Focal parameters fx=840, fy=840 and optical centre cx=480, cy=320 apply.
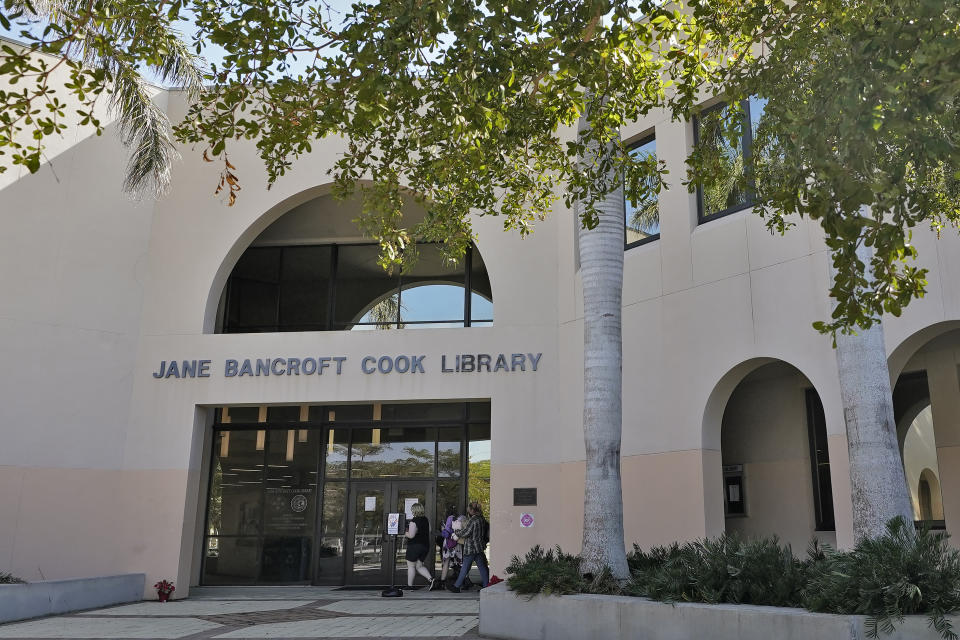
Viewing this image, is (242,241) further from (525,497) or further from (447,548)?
(525,497)

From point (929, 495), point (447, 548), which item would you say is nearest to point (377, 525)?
point (447, 548)

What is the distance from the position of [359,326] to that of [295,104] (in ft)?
36.0

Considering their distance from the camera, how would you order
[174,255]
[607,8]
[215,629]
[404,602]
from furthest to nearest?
[174,255]
[404,602]
[215,629]
[607,8]

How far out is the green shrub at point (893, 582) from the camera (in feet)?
22.0

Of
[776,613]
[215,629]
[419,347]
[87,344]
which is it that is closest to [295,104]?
[776,613]

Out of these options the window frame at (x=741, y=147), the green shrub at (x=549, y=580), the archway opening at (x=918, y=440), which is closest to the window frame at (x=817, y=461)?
the archway opening at (x=918, y=440)

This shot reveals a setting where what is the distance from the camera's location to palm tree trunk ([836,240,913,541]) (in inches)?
327

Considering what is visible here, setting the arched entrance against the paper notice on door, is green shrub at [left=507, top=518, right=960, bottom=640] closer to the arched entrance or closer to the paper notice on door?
the arched entrance

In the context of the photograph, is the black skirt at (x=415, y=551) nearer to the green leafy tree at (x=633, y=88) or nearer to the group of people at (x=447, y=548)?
the group of people at (x=447, y=548)

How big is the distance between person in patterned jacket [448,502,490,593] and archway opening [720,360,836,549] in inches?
167

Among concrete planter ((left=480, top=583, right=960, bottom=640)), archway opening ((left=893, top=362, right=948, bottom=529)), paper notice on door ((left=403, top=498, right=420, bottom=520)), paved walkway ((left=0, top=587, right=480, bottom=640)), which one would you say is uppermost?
archway opening ((left=893, top=362, right=948, bottom=529))

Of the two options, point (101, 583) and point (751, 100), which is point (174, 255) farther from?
point (751, 100)

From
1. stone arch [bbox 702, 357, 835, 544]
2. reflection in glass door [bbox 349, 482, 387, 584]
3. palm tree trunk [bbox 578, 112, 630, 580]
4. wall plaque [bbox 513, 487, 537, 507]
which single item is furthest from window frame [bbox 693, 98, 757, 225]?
reflection in glass door [bbox 349, 482, 387, 584]

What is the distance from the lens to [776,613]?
7293 mm
